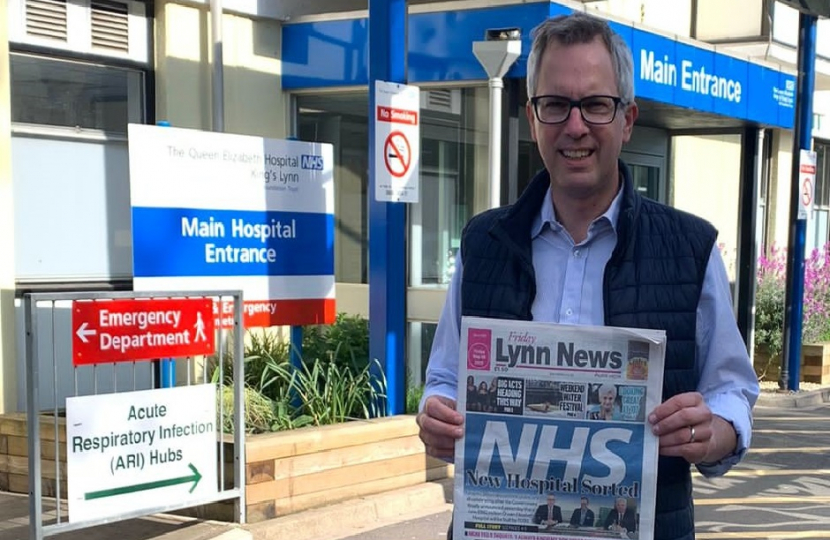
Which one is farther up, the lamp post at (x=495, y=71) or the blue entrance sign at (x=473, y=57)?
the blue entrance sign at (x=473, y=57)

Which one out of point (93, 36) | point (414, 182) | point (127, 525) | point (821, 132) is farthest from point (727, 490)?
point (821, 132)

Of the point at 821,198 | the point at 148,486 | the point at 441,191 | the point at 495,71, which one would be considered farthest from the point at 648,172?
the point at 148,486

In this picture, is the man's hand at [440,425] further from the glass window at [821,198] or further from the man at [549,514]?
the glass window at [821,198]

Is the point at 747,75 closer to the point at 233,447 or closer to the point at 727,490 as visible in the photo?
the point at 727,490

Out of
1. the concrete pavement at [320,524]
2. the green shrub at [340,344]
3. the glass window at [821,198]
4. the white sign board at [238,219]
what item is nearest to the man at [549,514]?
the concrete pavement at [320,524]

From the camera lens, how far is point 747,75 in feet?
42.3

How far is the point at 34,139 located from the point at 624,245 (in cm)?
686

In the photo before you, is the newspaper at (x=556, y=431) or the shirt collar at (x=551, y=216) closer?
the newspaper at (x=556, y=431)

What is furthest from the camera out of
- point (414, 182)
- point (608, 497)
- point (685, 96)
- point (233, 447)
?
point (685, 96)

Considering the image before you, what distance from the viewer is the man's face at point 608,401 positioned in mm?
2131

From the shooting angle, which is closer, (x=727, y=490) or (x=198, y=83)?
(x=727, y=490)

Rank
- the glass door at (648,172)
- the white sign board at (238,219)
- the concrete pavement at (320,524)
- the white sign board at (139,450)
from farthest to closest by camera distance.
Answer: the glass door at (648,172) < the white sign board at (238,219) < the concrete pavement at (320,524) < the white sign board at (139,450)

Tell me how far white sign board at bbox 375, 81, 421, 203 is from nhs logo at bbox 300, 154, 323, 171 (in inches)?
22.7

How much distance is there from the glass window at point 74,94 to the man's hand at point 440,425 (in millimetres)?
6674
